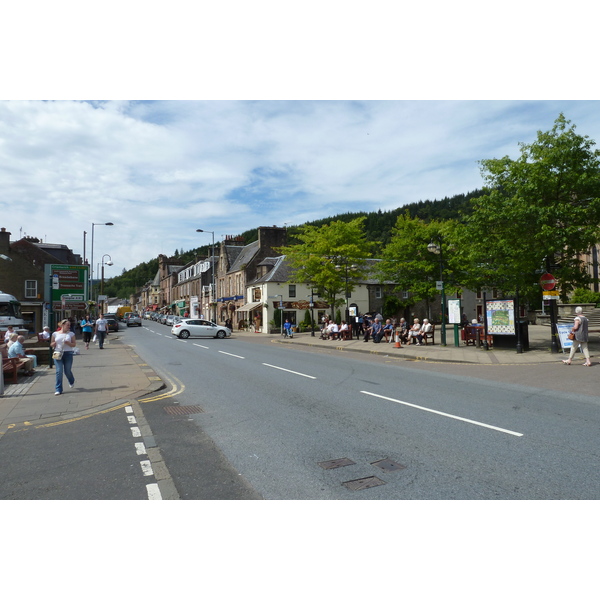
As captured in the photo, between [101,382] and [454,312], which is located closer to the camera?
[101,382]

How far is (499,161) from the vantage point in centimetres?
1936

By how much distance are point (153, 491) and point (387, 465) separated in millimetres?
2555

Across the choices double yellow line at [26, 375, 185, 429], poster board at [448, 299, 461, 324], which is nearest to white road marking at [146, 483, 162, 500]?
double yellow line at [26, 375, 185, 429]

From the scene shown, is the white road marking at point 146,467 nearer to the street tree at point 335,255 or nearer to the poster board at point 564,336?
the poster board at point 564,336

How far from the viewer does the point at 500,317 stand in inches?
773

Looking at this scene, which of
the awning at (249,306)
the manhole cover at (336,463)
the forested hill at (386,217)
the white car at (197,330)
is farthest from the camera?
the forested hill at (386,217)

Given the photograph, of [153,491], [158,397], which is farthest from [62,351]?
[153,491]

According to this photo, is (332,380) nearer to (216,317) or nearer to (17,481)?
(17,481)

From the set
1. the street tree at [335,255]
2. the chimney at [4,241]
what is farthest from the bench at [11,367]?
the chimney at [4,241]

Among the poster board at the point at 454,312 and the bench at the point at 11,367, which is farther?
the poster board at the point at 454,312

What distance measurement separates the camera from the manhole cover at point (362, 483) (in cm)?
472

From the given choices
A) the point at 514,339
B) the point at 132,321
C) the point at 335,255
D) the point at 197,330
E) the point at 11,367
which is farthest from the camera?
the point at 132,321

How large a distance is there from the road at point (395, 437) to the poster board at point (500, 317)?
752 cm

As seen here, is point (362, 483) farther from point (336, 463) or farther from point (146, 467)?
point (146, 467)
